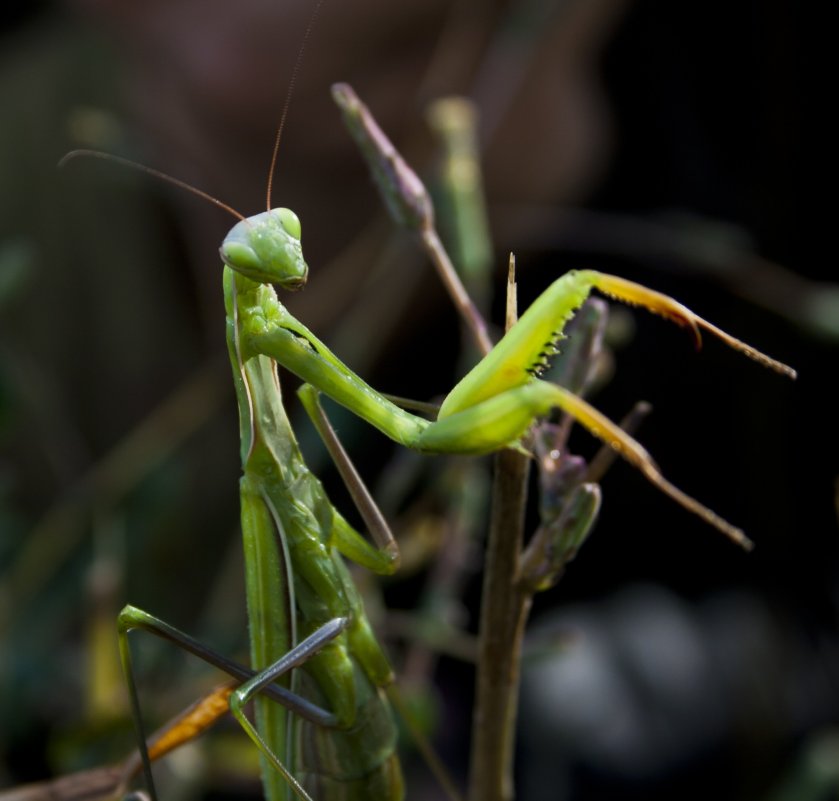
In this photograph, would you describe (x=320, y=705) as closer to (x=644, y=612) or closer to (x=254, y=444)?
(x=254, y=444)

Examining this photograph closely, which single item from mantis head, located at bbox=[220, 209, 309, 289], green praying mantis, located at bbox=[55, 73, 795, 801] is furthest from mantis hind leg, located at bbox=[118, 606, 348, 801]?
mantis head, located at bbox=[220, 209, 309, 289]

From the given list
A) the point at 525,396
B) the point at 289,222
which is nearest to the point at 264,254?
the point at 289,222

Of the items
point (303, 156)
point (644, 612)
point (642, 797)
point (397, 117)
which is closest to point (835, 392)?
point (644, 612)

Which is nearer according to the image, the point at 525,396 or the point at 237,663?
the point at 525,396

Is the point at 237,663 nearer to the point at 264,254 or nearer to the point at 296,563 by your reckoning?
the point at 296,563

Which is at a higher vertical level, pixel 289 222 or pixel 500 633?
pixel 289 222

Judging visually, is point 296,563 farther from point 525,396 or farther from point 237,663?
point 525,396
